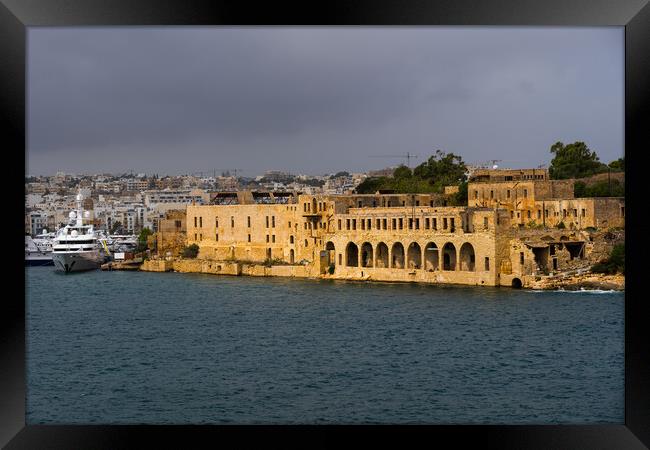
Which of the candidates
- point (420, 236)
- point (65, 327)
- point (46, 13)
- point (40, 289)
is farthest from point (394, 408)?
point (40, 289)

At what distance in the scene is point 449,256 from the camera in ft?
83.9

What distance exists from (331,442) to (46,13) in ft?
9.86

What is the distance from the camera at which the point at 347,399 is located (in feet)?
37.1

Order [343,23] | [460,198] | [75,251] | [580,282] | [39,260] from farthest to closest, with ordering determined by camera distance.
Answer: [39,260]
[75,251]
[460,198]
[580,282]
[343,23]

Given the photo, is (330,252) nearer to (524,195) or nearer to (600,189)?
(524,195)

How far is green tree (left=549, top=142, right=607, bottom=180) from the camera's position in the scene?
3102 centimetres

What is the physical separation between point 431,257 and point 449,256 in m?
0.44

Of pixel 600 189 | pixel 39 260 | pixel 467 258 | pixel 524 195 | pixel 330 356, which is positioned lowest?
pixel 330 356

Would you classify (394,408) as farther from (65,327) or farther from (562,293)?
(562,293)

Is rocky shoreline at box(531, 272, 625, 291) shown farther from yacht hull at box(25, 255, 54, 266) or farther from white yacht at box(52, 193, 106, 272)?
yacht hull at box(25, 255, 54, 266)

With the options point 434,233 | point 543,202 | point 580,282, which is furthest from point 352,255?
point 580,282

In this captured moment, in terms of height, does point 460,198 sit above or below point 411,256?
above

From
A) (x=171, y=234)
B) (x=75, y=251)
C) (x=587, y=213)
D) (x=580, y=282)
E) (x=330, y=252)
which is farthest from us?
(x=171, y=234)

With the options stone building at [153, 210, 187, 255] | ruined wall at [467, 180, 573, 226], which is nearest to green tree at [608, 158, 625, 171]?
ruined wall at [467, 180, 573, 226]
